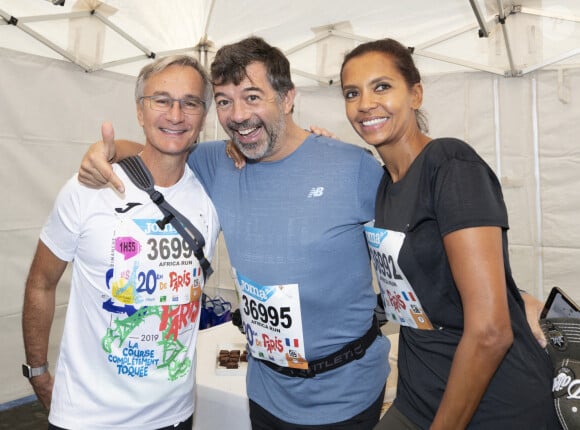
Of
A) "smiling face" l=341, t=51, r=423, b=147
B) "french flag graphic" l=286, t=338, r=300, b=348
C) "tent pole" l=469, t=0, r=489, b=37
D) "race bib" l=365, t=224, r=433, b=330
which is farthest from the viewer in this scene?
"tent pole" l=469, t=0, r=489, b=37

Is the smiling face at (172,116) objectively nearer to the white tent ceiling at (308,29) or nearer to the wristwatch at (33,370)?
the wristwatch at (33,370)

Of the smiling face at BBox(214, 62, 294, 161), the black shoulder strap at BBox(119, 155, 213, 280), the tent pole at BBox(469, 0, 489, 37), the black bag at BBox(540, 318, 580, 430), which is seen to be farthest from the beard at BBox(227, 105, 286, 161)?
the tent pole at BBox(469, 0, 489, 37)

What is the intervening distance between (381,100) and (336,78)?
323 cm

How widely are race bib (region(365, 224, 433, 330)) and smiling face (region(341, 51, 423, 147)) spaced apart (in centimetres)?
28

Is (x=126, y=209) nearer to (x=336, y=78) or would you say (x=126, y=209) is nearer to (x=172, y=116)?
(x=172, y=116)

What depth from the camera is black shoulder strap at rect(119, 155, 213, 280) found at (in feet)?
4.82

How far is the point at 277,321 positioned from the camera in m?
1.44

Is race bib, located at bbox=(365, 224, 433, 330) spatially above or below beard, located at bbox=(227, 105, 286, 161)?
below

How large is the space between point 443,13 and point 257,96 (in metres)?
2.86

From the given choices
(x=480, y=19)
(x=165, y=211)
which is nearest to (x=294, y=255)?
(x=165, y=211)

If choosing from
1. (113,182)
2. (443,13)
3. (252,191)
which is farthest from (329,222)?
(443,13)

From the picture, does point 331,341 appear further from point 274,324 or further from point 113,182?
point 113,182

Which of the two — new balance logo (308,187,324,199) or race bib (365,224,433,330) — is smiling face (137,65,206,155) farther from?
race bib (365,224,433,330)

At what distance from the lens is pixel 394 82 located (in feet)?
4.35
